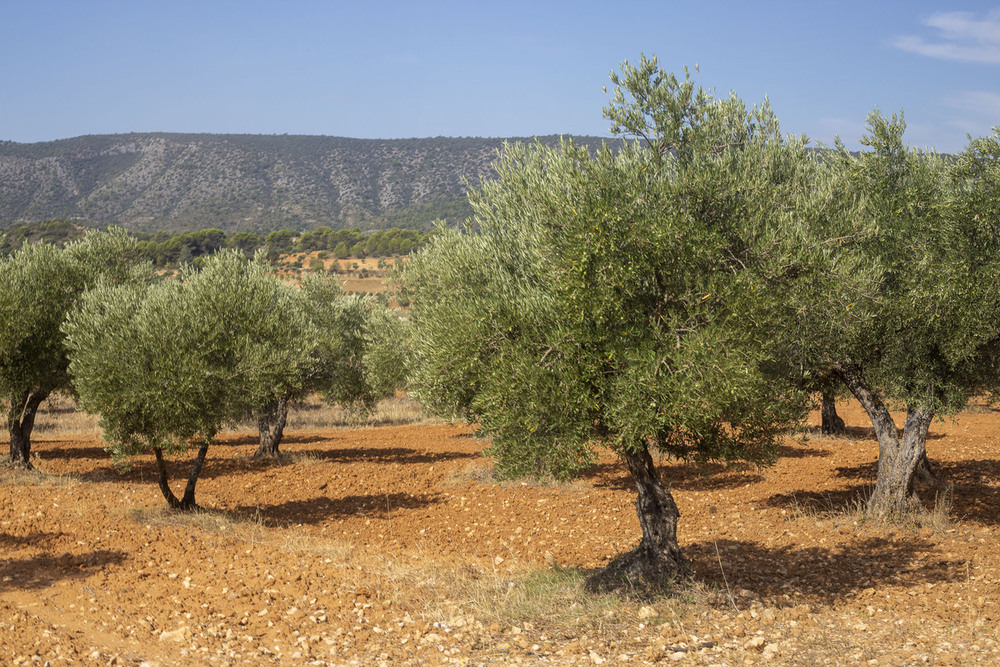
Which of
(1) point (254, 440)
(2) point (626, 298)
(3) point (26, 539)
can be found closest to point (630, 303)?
(2) point (626, 298)

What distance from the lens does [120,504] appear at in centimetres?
1891

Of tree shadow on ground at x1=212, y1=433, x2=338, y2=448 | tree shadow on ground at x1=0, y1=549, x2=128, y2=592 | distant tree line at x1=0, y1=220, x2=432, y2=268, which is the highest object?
distant tree line at x1=0, y1=220, x2=432, y2=268

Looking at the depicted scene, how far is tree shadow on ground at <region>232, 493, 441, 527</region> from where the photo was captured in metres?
19.4

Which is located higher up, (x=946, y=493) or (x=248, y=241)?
(x=248, y=241)

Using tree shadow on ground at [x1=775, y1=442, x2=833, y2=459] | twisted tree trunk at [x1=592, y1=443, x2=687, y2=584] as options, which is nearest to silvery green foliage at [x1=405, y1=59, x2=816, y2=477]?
twisted tree trunk at [x1=592, y1=443, x2=687, y2=584]

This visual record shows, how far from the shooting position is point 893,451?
53.3 ft

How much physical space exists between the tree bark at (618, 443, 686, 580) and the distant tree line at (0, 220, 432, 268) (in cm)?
7396

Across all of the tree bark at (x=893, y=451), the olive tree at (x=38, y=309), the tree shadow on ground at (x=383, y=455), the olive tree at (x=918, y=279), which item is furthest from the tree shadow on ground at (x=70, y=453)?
the olive tree at (x=918, y=279)

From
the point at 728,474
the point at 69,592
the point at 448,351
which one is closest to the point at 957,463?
the point at 728,474

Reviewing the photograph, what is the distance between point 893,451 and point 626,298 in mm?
9585

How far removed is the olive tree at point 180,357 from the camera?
16.3 m

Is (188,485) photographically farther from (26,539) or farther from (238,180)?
(238,180)

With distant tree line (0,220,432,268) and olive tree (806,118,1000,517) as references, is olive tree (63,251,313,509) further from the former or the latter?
distant tree line (0,220,432,268)

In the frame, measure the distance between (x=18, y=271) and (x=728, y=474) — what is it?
21956 mm
